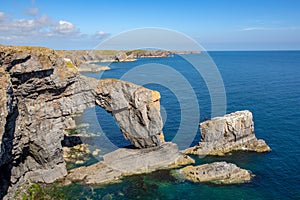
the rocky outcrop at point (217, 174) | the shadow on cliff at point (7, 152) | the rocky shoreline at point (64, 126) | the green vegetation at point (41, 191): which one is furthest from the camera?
the rocky outcrop at point (217, 174)

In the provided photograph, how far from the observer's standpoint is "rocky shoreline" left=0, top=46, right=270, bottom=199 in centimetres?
3544

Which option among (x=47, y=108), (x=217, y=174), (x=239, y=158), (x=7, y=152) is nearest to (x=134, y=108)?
(x=47, y=108)

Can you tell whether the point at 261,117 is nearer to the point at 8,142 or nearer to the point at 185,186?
the point at 185,186

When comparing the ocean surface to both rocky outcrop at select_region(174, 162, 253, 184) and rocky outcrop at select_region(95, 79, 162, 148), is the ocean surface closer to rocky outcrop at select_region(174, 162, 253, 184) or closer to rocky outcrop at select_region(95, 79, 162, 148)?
rocky outcrop at select_region(174, 162, 253, 184)

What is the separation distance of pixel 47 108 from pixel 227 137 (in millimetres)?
33415

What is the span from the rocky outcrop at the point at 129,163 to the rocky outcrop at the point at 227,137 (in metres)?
5.49

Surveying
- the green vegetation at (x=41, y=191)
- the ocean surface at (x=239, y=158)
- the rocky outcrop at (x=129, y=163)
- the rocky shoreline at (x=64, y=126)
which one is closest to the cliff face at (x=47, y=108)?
the rocky shoreline at (x=64, y=126)

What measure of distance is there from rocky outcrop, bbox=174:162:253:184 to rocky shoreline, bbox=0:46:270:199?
0.16m

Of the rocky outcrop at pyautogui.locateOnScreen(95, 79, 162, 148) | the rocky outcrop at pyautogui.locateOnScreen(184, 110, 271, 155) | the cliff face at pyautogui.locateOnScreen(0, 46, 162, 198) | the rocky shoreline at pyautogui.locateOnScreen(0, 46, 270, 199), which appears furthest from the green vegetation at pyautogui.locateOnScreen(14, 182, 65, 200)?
the rocky outcrop at pyautogui.locateOnScreen(184, 110, 271, 155)

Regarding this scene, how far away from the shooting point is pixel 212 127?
52750 millimetres

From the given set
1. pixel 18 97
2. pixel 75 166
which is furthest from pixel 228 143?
pixel 18 97

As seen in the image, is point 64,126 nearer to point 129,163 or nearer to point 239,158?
point 129,163

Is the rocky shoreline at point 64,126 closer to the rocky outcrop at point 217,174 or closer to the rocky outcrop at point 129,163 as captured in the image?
the rocky outcrop at point 129,163

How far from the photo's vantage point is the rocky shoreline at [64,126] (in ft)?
116
